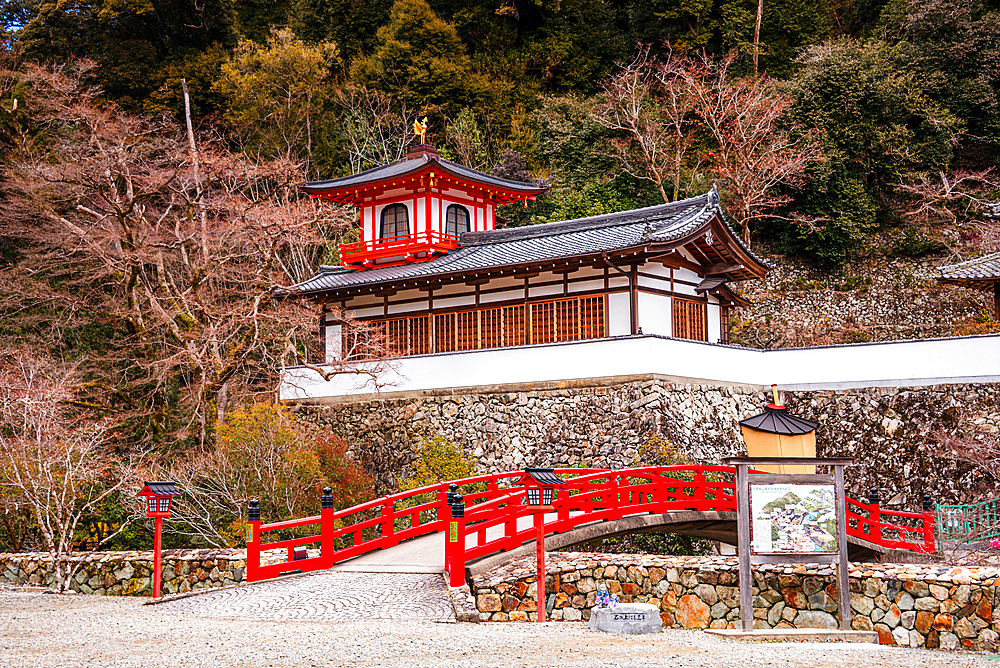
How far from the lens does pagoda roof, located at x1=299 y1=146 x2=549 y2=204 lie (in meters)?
25.9

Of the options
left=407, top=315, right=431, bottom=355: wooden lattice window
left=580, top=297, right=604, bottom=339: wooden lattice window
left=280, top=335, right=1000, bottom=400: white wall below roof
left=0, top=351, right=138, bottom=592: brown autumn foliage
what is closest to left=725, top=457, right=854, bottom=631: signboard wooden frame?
left=280, top=335, right=1000, bottom=400: white wall below roof

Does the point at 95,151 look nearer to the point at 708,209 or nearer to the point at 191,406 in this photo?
the point at 191,406

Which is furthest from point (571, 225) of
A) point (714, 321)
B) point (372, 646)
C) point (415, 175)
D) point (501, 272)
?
point (372, 646)

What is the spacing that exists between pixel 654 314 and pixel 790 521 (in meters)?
9.45

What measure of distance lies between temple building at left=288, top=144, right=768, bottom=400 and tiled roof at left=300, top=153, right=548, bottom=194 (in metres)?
0.06

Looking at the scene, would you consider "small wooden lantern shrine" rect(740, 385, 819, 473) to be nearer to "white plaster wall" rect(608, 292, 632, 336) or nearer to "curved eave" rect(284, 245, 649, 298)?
"curved eave" rect(284, 245, 649, 298)

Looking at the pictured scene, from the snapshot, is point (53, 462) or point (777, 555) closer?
point (777, 555)

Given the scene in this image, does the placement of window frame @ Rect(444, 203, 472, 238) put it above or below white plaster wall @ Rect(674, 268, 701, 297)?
above

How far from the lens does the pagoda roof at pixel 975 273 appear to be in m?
20.2

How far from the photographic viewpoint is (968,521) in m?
18.1

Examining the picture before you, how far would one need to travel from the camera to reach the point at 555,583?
13.1 m

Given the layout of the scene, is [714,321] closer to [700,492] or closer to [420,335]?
[420,335]

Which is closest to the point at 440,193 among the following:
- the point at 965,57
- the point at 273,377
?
the point at 273,377

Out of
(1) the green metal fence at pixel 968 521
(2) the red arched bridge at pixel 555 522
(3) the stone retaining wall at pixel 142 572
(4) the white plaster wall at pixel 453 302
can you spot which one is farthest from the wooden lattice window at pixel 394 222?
(1) the green metal fence at pixel 968 521
